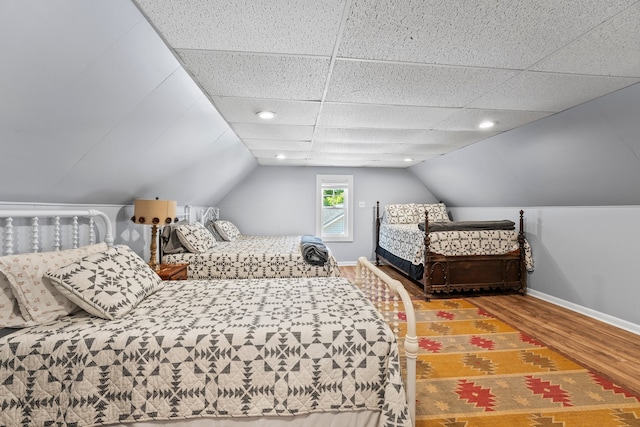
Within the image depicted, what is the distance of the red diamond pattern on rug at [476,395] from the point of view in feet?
5.70

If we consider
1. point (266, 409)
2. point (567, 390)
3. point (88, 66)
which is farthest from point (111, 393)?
point (567, 390)

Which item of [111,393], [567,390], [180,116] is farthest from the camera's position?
[180,116]

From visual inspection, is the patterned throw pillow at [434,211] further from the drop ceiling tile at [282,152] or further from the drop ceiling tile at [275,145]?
the drop ceiling tile at [275,145]

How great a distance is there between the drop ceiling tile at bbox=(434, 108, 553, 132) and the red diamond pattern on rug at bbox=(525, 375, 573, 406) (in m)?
2.16

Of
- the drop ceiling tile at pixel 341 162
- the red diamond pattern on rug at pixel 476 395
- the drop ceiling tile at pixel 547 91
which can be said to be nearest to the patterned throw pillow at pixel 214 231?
the drop ceiling tile at pixel 341 162

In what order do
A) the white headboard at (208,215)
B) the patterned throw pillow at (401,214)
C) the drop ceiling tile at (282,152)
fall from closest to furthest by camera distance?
the drop ceiling tile at (282,152) → the white headboard at (208,215) → the patterned throw pillow at (401,214)

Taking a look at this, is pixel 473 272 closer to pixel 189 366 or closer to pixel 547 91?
pixel 547 91

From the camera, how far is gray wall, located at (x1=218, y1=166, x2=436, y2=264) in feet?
18.1

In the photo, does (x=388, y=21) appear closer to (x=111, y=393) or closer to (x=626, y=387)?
(x=111, y=393)

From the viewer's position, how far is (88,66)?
1.35 metres

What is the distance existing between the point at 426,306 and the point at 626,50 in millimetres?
2706

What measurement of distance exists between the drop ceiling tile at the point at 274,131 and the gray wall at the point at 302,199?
80.8 inches

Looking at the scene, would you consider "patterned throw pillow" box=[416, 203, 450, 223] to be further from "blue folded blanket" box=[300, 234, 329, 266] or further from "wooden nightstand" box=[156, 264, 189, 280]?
"wooden nightstand" box=[156, 264, 189, 280]

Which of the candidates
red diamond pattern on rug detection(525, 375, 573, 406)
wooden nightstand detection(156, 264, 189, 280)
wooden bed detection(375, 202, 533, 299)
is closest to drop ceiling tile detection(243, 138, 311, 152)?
wooden nightstand detection(156, 264, 189, 280)
